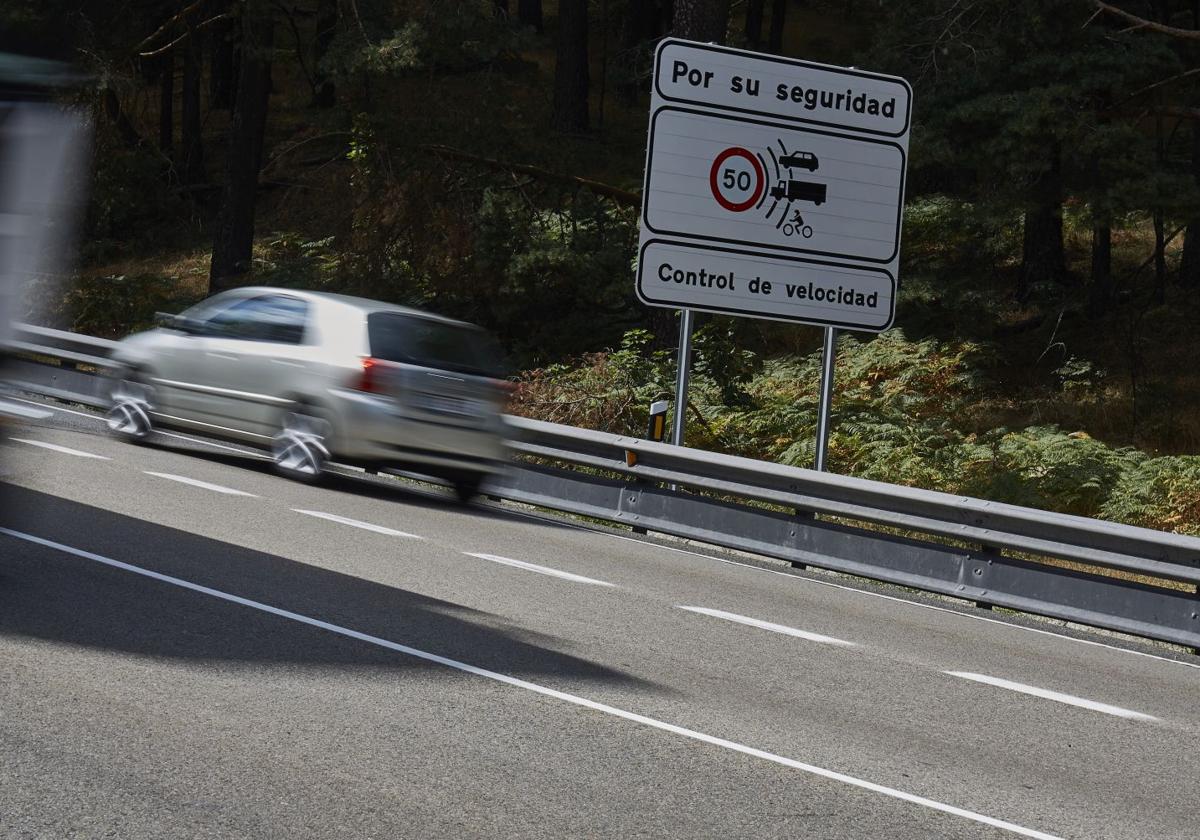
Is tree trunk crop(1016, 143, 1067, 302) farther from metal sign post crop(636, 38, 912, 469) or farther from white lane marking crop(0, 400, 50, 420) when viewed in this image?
white lane marking crop(0, 400, 50, 420)

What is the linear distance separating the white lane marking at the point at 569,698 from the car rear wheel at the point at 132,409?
628 centimetres

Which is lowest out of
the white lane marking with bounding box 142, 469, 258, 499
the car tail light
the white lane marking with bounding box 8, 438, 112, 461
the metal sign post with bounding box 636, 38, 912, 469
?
the white lane marking with bounding box 142, 469, 258, 499

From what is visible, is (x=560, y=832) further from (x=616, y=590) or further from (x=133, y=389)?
(x=133, y=389)

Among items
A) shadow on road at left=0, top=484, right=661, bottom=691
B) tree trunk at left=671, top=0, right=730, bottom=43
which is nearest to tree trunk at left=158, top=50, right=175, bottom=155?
tree trunk at left=671, top=0, right=730, bottom=43

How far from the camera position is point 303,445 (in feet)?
45.3

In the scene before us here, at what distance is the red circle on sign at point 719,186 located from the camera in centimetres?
1547

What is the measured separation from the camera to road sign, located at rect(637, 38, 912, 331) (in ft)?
50.1

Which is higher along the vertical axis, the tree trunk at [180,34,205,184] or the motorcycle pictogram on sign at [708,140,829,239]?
the tree trunk at [180,34,205,184]

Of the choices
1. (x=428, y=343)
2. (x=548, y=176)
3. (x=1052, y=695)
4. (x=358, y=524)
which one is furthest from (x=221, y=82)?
(x=1052, y=695)

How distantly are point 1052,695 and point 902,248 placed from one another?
55.8 ft

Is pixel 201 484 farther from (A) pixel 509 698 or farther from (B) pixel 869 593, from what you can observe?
(A) pixel 509 698

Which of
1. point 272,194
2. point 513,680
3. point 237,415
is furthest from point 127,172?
point 513,680

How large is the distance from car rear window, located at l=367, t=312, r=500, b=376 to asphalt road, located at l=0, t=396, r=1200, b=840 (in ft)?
7.95

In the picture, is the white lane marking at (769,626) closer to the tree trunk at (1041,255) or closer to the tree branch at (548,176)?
the tree branch at (548,176)
